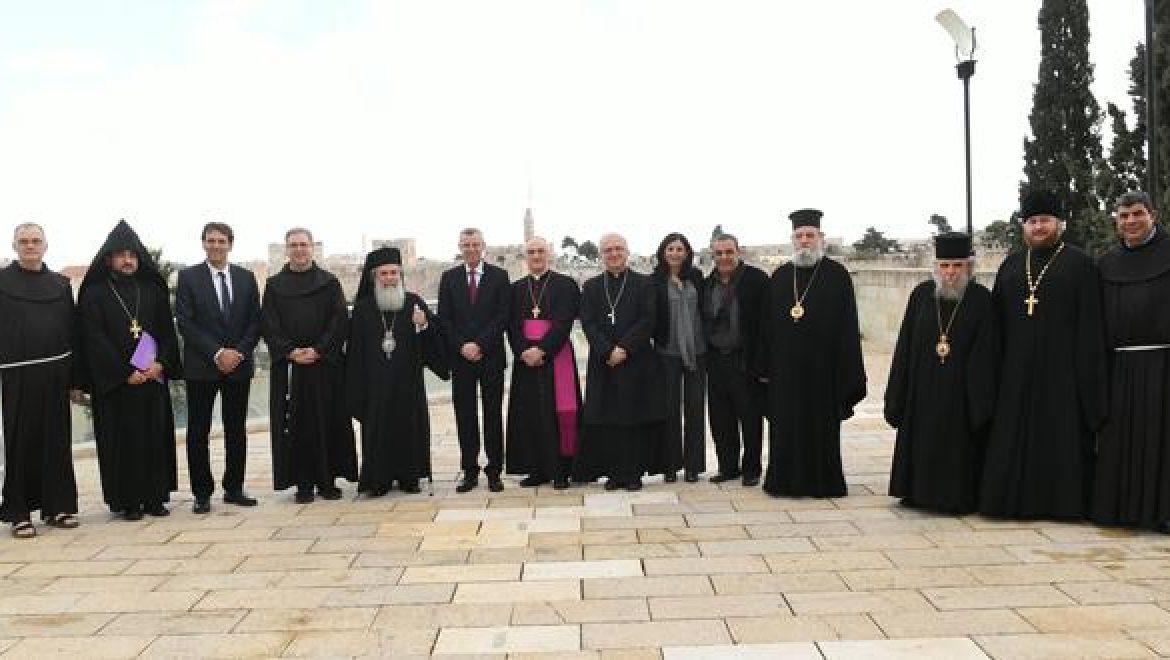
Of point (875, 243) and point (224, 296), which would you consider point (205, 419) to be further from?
point (875, 243)

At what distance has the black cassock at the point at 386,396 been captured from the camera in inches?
256

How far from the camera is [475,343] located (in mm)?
6539

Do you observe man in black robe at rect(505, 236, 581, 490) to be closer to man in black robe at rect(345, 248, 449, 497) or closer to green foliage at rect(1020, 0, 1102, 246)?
man in black robe at rect(345, 248, 449, 497)

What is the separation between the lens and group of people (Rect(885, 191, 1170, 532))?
5215mm

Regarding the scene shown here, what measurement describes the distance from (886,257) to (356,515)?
100 ft

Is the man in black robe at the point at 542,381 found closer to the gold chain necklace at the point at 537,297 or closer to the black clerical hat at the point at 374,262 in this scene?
the gold chain necklace at the point at 537,297

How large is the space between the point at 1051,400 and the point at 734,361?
1965 millimetres

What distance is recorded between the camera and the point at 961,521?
18.0 ft

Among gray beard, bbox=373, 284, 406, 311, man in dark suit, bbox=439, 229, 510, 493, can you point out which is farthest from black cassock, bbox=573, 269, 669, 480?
gray beard, bbox=373, 284, 406, 311

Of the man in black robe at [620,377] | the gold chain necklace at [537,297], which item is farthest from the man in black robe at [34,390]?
the man in black robe at [620,377]

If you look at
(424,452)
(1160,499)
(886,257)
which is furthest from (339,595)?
(886,257)

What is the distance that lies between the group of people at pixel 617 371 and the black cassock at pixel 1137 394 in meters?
0.01

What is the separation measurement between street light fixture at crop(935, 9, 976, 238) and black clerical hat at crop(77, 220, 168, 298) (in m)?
7.49

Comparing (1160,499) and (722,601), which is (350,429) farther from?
(1160,499)
